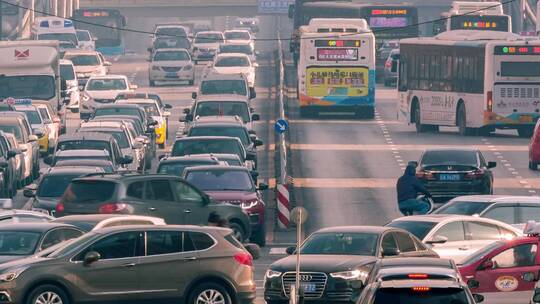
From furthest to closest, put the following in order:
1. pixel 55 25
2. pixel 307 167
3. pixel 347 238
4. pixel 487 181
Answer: pixel 55 25 < pixel 307 167 < pixel 487 181 < pixel 347 238

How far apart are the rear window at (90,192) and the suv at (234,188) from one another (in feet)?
10.9

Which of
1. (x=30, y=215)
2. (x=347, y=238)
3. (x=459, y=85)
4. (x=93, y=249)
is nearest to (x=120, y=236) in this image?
(x=93, y=249)

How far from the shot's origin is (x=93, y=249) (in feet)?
72.4

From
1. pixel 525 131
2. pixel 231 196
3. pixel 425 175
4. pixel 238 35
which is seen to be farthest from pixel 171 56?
pixel 231 196

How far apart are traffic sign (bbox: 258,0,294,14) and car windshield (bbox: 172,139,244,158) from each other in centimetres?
10715

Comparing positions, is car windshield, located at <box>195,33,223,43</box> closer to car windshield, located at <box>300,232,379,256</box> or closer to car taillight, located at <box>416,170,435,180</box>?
car taillight, located at <box>416,170,435,180</box>

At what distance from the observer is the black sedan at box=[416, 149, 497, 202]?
39500 mm

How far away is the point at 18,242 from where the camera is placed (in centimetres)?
2400

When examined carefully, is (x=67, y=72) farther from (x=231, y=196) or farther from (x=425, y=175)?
(x=231, y=196)

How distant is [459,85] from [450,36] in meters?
2.46

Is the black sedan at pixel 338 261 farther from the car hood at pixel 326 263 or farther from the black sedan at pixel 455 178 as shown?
the black sedan at pixel 455 178

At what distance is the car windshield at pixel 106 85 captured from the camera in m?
Answer: 65.2

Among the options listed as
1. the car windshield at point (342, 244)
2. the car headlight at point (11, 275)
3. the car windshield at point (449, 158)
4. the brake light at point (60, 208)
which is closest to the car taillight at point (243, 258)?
the car windshield at point (342, 244)

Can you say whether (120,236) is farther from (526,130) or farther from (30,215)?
(526,130)
